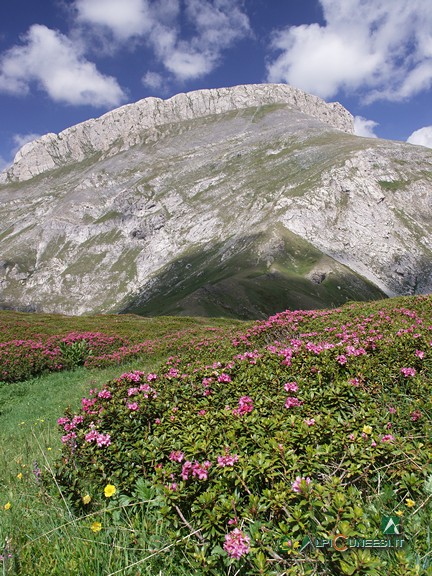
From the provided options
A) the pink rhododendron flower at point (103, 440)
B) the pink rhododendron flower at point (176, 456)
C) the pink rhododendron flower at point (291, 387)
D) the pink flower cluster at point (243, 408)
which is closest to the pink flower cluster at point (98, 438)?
the pink rhododendron flower at point (103, 440)

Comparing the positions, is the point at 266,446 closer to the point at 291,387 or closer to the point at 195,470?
the point at 195,470

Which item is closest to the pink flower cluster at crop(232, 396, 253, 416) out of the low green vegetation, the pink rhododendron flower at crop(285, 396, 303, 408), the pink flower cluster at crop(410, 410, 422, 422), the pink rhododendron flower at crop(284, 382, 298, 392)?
the low green vegetation

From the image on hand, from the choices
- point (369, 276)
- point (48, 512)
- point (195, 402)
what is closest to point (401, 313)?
point (195, 402)

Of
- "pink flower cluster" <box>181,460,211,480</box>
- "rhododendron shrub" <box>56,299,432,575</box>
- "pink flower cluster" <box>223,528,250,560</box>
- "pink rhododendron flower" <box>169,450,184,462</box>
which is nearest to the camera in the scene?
"pink flower cluster" <box>223,528,250,560</box>

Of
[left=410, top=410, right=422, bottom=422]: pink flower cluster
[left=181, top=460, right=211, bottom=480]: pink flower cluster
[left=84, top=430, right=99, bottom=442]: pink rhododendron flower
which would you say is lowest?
[left=410, top=410, right=422, bottom=422]: pink flower cluster

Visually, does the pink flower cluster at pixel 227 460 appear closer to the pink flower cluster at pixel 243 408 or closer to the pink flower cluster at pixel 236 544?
the pink flower cluster at pixel 236 544

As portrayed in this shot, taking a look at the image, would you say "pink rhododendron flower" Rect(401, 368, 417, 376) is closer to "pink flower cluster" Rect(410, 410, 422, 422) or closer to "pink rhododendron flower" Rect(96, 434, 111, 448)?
"pink flower cluster" Rect(410, 410, 422, 422)

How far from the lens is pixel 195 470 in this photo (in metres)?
3.88

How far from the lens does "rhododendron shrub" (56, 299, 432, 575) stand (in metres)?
3.25

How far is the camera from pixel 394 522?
300 cm

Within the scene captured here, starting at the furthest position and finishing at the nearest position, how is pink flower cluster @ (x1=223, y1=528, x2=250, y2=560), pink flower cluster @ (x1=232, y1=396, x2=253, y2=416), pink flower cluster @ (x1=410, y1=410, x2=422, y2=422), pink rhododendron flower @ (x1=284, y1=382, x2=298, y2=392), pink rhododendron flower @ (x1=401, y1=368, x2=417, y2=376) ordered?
pink rhododendron flower @ (x1=401, y1=368, x2=417, y2=376), pink rhododendron flower @ (x1=284, y1=382, x2=298, y2=392), pink flower cluster @ (x1=232, y1=396, x2=253, y2=416), pink flower cluster @ (x1=410, y1=410, x2=422, y2=422), pink flower cluster @ (x1=223, y1=528, x2=250, y2=560)

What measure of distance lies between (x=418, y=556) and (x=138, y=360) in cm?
1940

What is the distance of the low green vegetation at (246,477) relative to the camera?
10.1ft

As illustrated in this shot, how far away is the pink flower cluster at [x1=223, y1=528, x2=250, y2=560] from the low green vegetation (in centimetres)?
1
